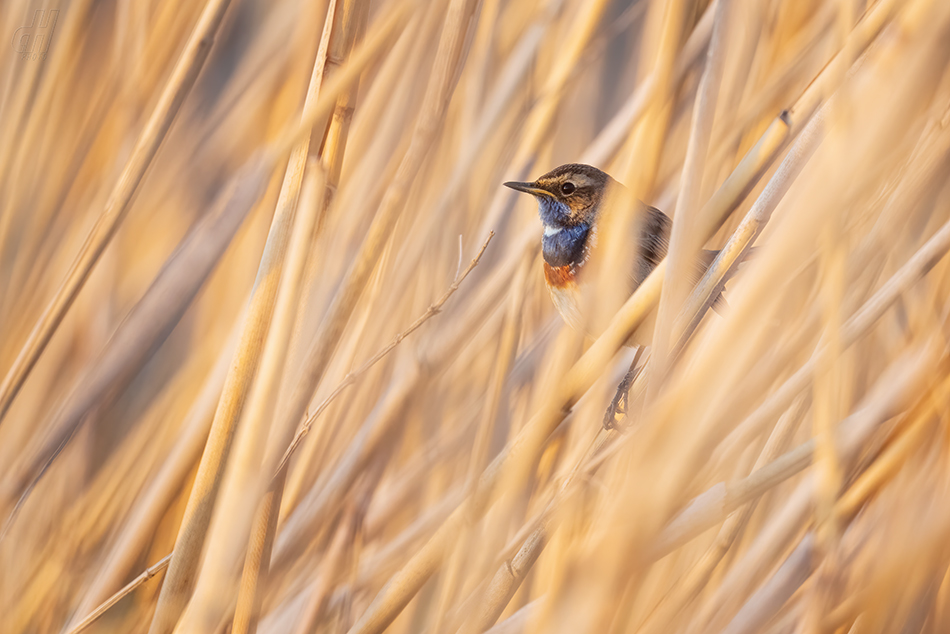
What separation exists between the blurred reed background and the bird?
0.07 metres

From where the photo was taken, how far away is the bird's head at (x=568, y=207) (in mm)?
1478

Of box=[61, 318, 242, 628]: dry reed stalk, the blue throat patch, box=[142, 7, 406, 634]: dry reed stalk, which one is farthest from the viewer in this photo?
the blue throat patch

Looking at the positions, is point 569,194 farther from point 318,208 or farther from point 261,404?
point 261,404

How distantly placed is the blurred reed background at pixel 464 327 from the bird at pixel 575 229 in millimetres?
70

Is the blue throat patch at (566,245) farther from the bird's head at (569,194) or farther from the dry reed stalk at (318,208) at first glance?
the dry reed stalk at (318,208)

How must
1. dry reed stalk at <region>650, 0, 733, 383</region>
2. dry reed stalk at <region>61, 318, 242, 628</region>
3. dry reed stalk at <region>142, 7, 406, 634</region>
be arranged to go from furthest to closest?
dry reed stalk at <region>61, 318, 242, 628</region> → dry reed stalk at <region>142, 7, 406, 634</region> → dry reed stalk at <region>650, 0, 733, 383</region>

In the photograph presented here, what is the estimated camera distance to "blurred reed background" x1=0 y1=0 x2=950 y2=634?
26.9 inches

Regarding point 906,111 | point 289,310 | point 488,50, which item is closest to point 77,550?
point 289,310

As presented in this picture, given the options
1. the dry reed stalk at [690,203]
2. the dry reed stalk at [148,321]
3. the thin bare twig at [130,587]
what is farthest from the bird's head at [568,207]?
the thin bare twig at [130,587]

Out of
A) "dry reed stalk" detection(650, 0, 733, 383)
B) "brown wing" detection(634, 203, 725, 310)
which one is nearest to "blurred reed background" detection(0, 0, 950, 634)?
"dry reed stalk" detection(650, 0, 733, 383)

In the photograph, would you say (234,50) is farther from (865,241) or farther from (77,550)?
(865,241)

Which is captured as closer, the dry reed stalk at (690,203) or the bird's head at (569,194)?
the dry reed stalk at (690,203)

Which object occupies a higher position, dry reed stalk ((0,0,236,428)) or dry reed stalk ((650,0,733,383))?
dry reed stalk ((650,0,733,383))

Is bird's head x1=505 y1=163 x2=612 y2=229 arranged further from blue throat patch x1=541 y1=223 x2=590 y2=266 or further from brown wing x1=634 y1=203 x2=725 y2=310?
brown wing x1=634 y1=203 x2=725 y2=310
